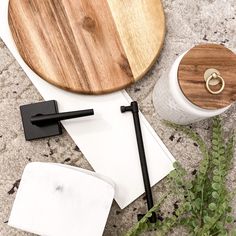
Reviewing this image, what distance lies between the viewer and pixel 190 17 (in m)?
0.75

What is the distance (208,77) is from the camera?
573 mm

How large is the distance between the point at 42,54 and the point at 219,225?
A: 355mm

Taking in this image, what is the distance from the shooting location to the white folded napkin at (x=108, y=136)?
699 millimetres

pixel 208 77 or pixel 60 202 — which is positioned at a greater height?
Answer: pixel 208 77

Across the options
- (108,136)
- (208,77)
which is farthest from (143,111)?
(208,77)

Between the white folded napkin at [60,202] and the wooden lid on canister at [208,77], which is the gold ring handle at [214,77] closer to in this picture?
the wooden lid on canister at [208,77]

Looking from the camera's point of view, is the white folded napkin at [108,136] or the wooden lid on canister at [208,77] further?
the white folded napkin at [108,136]

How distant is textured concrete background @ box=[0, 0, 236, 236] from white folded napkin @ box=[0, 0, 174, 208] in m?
0.01

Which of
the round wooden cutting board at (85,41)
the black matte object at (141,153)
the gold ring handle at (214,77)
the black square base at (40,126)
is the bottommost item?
the black matte object at (141,153)

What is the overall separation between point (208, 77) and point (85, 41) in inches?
8.3

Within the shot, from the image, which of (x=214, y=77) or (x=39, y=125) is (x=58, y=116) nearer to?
(x=39, y=125)

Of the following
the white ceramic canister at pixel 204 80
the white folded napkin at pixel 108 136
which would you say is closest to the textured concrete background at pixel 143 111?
the white folded napkin at pixel 108 136

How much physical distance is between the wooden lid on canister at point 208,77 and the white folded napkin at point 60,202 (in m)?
0.19

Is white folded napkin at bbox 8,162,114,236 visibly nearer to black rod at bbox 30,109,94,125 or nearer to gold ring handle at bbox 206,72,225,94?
black rod at bbox 30,109,94,125
